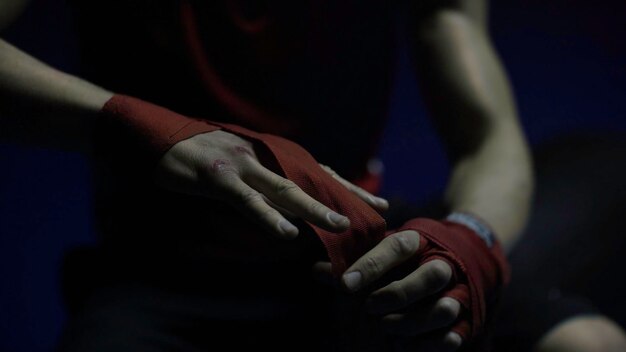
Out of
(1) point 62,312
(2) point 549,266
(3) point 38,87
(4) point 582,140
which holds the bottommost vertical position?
(1) point 62,312

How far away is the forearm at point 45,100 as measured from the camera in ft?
1.74

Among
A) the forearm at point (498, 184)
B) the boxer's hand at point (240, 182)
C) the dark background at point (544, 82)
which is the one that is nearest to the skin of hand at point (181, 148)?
the boxer's hand at point (240, 182)

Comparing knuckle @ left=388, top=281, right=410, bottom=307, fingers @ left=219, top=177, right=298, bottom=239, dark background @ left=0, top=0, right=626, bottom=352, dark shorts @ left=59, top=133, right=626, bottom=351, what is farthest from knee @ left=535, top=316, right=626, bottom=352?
dark background @ left=0, top=0, right=626, bottom=352

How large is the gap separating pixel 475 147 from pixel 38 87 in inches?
20.0

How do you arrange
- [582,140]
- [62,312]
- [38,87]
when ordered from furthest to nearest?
[582,140], [62,312], [38,87]

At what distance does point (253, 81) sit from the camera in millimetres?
649

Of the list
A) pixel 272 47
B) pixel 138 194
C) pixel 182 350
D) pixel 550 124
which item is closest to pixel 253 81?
pixel 272 47

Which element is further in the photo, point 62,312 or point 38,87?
point 62,312

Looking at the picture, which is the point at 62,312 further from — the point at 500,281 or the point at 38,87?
the point at 500,281

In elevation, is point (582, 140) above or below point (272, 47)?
below

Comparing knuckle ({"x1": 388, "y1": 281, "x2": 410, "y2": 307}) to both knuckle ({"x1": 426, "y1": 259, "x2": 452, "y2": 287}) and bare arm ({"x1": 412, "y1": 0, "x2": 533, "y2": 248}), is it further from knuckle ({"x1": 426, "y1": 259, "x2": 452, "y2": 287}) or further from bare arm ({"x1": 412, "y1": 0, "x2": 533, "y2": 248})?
bare arm ({"x1": 412, "y1": 0, "x2": 533, "y2": 248})

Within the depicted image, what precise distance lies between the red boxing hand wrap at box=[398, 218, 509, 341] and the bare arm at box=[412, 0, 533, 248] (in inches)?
5.9

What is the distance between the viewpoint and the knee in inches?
26.0

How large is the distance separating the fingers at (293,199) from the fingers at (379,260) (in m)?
0.04
